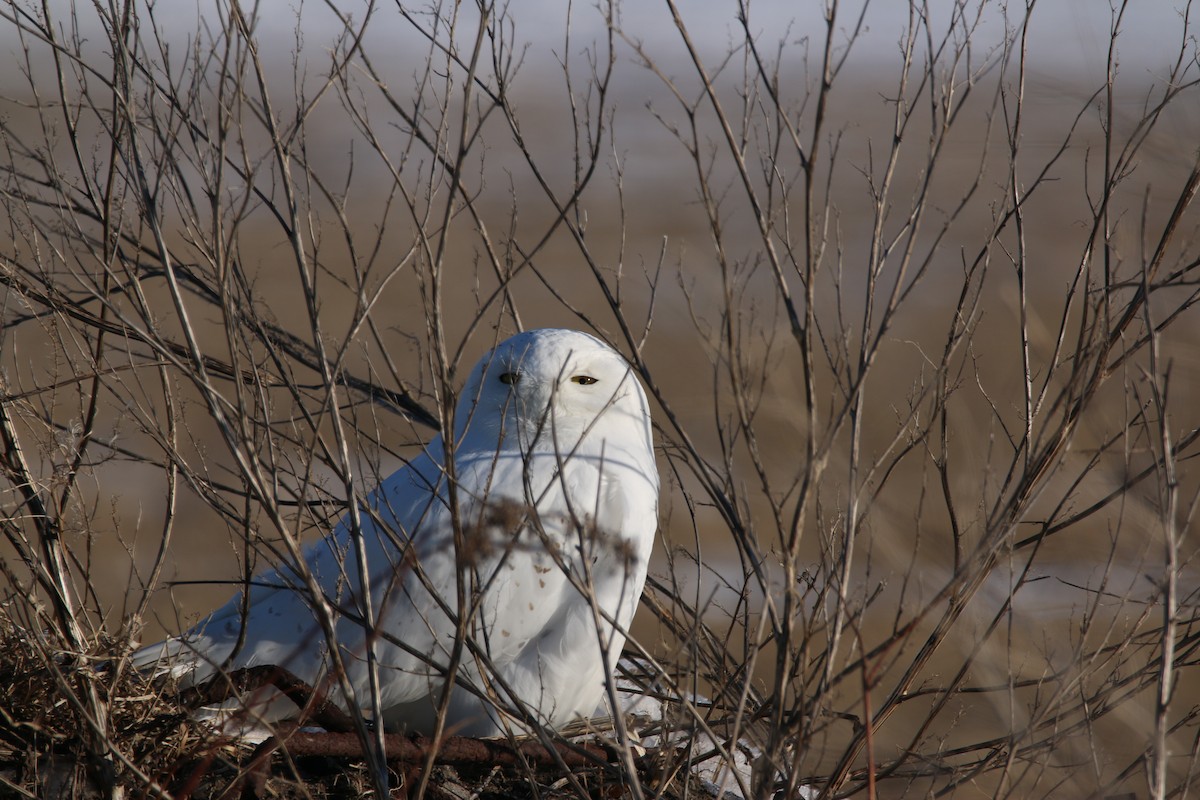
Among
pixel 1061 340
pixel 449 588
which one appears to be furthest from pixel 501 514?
pixel 1061 340

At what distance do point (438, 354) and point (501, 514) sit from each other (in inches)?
21.3

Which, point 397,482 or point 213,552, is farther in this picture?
point 213,552

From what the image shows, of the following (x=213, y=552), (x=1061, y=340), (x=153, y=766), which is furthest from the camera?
(x=213, y=552)

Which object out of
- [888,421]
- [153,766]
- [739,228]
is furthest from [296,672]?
[739,228]

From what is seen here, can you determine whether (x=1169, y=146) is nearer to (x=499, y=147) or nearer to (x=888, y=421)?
(x=888, y=421)

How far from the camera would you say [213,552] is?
10875mm

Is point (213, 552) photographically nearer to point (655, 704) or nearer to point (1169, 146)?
point (655, 704)

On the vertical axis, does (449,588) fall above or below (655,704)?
above

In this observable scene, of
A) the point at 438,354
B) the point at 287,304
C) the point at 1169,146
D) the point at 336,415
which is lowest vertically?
the point at 287,304

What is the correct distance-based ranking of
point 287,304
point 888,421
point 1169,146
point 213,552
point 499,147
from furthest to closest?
point 499,147 < point 287,304 < point 213,552 < point 888,421 < point 1169,146

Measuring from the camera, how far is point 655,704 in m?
3.01

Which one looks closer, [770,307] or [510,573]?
[510,573]

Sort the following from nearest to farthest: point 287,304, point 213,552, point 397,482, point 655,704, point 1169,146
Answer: point 1169,146 < point 397,482 < point 655,704 < point 213,552 < point 287,304

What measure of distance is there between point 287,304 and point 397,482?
9501 mm
